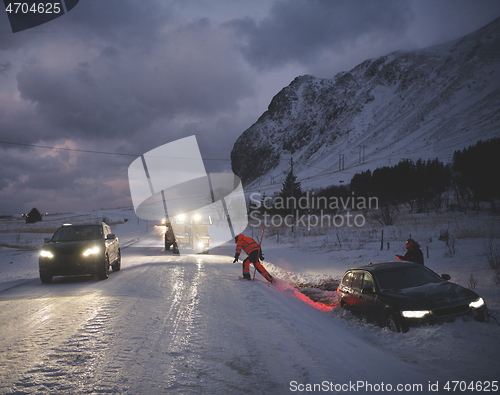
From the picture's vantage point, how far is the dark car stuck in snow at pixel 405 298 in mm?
5934

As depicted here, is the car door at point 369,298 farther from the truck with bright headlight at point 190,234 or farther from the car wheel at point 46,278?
the truck with bright headlight at point 190,234

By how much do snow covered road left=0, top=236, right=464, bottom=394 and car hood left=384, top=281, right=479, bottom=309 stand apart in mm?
1278

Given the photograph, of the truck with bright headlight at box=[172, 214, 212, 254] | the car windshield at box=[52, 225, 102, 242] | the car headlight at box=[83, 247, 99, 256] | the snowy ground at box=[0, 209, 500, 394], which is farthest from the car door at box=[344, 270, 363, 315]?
the truck with bright headlight at box=[172, 214, 212, 254]

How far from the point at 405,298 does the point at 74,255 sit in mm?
9027

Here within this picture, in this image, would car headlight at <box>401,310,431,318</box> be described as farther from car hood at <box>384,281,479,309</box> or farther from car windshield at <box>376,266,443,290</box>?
car windshield at <box>376,266,443,290</box>

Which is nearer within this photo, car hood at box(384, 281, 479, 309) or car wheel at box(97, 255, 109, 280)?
car hood at box(384, 281, 479, 309)

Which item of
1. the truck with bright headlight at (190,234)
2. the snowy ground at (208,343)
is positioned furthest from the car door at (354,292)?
the truck with bright headlight at (190,234)

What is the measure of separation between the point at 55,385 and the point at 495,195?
38.1 metres

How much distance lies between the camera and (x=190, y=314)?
22.2 ft

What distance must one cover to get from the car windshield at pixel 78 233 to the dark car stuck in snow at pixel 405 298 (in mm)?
8564

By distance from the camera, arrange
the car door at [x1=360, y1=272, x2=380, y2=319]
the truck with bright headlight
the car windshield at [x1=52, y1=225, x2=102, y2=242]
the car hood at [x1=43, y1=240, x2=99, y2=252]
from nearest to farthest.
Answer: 1. the car door at [x1=360, y1=272, x2=380, y2=319]
2. the car hood at [x1=43, y1=240, x2=99, y2=252]
3. the car windshield at [x1=52, y1=225, x2=102, y2=242]
4. the truck with bright headlight

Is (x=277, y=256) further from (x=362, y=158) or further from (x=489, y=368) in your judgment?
(x=362, y=158)

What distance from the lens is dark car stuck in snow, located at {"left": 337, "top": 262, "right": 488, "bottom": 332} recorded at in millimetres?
5934

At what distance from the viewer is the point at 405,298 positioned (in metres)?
6.29
